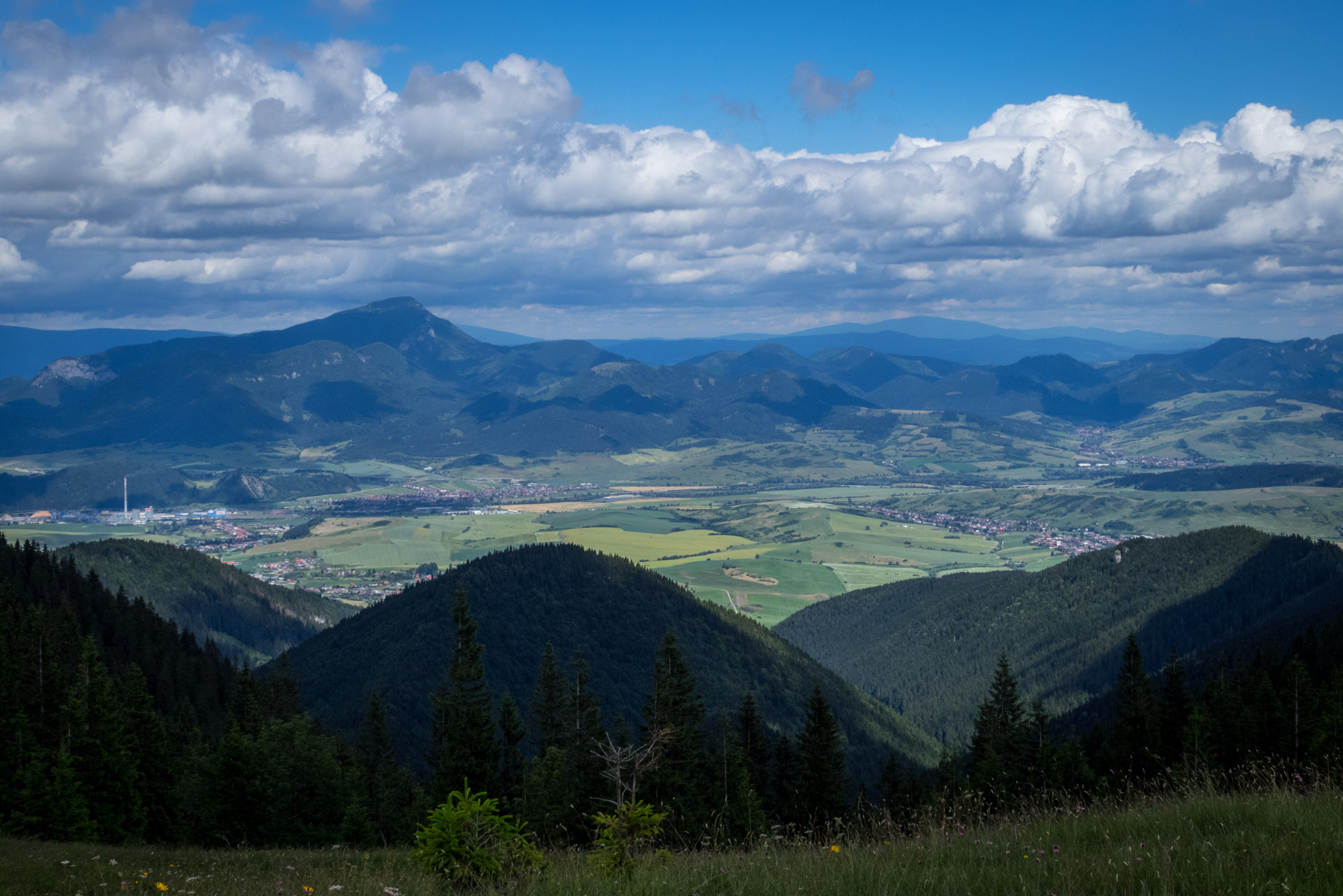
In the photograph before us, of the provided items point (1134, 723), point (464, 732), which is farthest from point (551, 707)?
point (1134, 723)

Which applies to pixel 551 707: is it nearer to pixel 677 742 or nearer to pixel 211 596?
pixel 677 742

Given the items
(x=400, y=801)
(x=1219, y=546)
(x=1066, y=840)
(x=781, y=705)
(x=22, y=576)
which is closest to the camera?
(x=1066, y=840)

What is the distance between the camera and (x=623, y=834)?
1146cm

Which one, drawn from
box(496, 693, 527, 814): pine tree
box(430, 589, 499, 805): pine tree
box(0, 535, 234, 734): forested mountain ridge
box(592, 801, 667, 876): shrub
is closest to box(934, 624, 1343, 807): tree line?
box(496, 693, 527, 814): pine tree

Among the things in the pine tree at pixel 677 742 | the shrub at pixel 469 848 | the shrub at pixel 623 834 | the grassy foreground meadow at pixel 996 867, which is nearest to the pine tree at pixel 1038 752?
the pine tree at pixel 677 742

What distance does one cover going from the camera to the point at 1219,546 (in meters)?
190

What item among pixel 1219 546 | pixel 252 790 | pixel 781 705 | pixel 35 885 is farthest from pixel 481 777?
pixel 1219 546

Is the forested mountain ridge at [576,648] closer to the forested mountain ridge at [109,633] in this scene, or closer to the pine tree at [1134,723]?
the forested mountain ridge at [109,633]

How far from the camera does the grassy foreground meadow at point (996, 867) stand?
352 inches

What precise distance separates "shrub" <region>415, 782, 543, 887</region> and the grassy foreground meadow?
245mm

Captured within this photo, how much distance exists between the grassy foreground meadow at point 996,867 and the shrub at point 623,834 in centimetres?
30

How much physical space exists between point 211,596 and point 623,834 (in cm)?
19780

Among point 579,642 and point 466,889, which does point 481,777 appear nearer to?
point 466,889

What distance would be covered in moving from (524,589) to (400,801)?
101m
